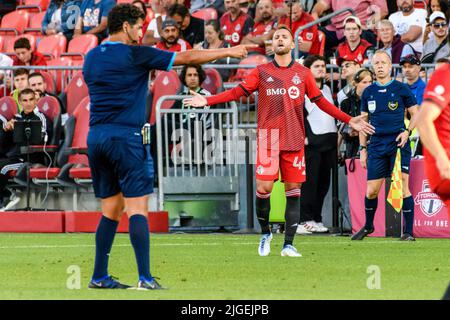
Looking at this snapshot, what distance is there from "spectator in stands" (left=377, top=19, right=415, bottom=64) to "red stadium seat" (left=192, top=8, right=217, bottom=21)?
440cm

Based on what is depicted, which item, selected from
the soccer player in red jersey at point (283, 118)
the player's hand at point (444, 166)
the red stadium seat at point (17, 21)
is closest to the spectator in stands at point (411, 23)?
the soccer player in red jersey at point (283, 118)

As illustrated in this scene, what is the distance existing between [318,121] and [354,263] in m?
6.04

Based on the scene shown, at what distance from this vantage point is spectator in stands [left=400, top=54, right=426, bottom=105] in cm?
1769

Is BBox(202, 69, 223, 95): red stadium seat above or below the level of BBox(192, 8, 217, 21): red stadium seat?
below

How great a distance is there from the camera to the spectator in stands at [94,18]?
24578 mm

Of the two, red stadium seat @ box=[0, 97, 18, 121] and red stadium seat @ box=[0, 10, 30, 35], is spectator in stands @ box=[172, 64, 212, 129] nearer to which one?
red stadium seat @ box=[0, 97, 18, 121]

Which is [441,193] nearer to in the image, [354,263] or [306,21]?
[354,263]

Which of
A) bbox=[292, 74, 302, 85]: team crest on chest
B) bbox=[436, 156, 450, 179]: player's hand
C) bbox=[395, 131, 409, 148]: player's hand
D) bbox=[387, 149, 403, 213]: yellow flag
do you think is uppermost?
bbox=[292, 74, 302, 85]: team crest on chest

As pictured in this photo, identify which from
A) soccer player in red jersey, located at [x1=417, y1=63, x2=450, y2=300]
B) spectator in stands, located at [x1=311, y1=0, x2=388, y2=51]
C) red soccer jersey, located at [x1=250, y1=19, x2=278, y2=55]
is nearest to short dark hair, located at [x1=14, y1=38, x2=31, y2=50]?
red soccer jersey, located at [x1=250, y1=19, x2=278, y2=55]

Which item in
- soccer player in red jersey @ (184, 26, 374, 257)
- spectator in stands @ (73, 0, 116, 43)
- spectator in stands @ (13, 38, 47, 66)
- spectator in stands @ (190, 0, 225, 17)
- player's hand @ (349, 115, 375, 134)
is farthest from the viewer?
spectator in stands @ (73, 0, 116, 43)

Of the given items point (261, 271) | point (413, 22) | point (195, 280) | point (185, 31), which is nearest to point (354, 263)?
point (261, 271)

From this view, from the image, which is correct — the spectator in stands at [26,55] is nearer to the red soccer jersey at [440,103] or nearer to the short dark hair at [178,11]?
the short dark hair at [178,11]

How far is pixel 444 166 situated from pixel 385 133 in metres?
9.09

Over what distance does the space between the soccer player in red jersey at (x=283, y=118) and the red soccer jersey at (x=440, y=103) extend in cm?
597
